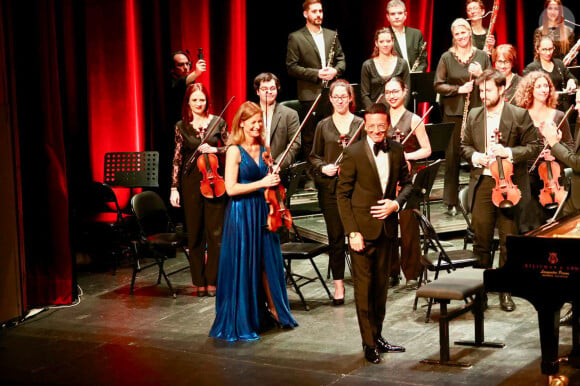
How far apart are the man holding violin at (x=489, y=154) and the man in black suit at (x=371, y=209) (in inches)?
41.1

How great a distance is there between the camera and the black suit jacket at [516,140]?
5641 mm

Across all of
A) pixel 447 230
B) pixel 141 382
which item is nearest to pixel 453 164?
pixel 447 230

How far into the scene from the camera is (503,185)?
551 cm

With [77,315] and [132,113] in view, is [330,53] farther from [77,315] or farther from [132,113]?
[77,315]

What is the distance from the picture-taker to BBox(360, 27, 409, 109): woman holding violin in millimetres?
7035

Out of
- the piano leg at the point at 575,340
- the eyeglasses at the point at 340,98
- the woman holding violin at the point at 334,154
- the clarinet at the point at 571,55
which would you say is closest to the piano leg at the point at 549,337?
the piano leg at the point at 575,340

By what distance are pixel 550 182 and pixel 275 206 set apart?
218 cm

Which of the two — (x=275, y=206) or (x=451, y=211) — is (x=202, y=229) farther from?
(x=451, y=211)

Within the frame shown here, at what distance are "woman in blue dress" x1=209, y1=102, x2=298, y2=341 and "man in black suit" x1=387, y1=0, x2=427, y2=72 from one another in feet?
8.97

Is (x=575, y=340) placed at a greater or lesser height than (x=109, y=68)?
lesser

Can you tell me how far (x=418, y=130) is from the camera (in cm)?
606

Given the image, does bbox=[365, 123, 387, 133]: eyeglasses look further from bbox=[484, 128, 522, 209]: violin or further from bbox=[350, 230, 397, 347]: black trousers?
bbox=[484, 128, 522, 209]: violin

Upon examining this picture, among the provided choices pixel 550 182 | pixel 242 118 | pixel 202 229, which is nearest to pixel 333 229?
pixel 202 229

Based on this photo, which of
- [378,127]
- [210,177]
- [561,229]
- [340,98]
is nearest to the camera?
[561,229]
